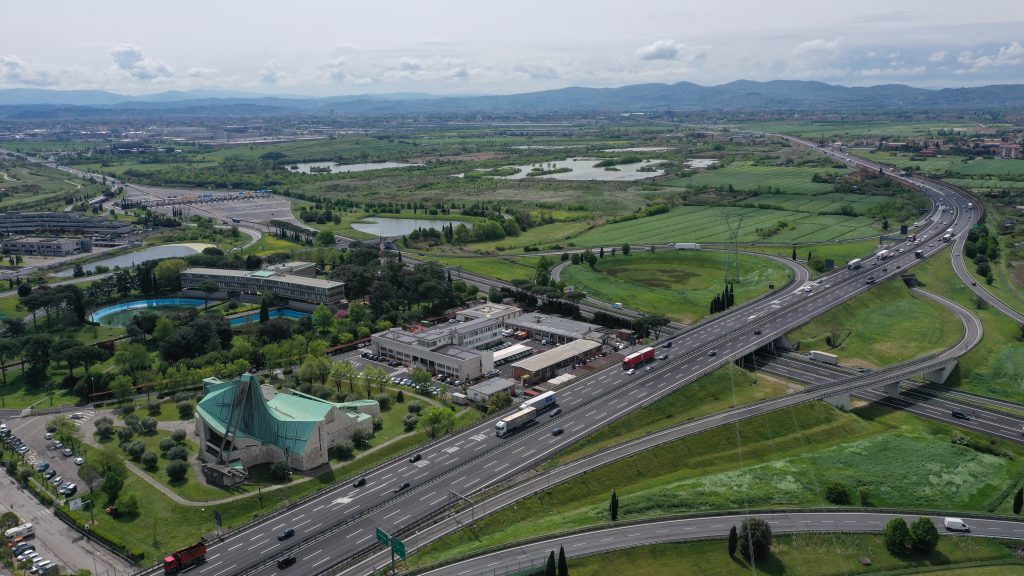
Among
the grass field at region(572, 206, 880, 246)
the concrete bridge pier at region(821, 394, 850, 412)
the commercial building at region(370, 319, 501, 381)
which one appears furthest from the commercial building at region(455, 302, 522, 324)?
the grass field at region(572, 206, 880, 246)

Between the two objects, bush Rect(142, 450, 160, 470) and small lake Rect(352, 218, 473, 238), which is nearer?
bush Rect(142, 450, 160, 470)

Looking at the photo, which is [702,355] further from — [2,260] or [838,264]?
[2,260]

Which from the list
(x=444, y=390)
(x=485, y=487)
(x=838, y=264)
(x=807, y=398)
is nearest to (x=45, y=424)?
(x=444, y=390)

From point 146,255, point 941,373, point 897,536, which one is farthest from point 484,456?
point 146,255

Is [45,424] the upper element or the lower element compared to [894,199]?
lower

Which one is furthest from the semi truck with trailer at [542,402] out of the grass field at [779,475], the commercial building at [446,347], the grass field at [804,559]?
the grass field at [804,559]

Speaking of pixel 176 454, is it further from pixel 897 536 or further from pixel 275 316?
pixel 897 536

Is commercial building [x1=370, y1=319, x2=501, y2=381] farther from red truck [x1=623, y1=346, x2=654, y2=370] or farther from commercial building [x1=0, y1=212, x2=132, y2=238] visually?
commercial building [x1=0, y1=212, x2=132, y2=238]
